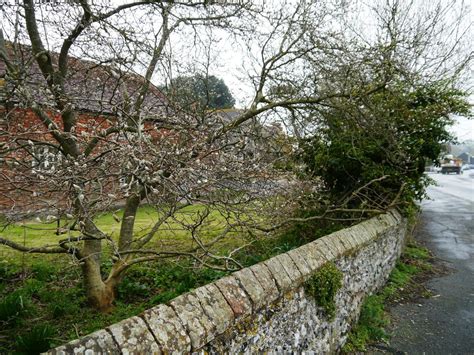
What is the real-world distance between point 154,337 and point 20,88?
3.48 meters

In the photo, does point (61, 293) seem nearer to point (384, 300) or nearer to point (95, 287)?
point (95, 287)

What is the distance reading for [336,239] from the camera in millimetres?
4668

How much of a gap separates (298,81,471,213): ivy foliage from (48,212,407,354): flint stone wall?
2570 millimetres

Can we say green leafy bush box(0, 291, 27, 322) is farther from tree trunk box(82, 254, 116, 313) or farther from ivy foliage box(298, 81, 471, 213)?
ivy foliage box(298, 81, 471, 213)

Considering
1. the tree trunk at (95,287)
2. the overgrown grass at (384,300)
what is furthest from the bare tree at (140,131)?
the overgrown grass at (384,300)

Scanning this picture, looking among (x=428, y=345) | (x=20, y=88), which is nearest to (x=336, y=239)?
(x=428, y=345)

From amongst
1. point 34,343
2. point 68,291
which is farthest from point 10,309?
point 34,343

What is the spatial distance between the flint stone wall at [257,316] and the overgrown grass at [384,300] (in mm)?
168

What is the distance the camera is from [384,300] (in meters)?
6.14

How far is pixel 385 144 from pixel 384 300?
11.1 ft

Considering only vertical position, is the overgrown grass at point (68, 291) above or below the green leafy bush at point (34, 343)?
below

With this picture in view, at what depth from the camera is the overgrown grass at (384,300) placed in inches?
186

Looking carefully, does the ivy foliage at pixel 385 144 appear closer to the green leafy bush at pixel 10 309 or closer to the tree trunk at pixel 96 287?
the tree trunk at pixel 96 287

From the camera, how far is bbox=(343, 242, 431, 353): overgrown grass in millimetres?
4734
